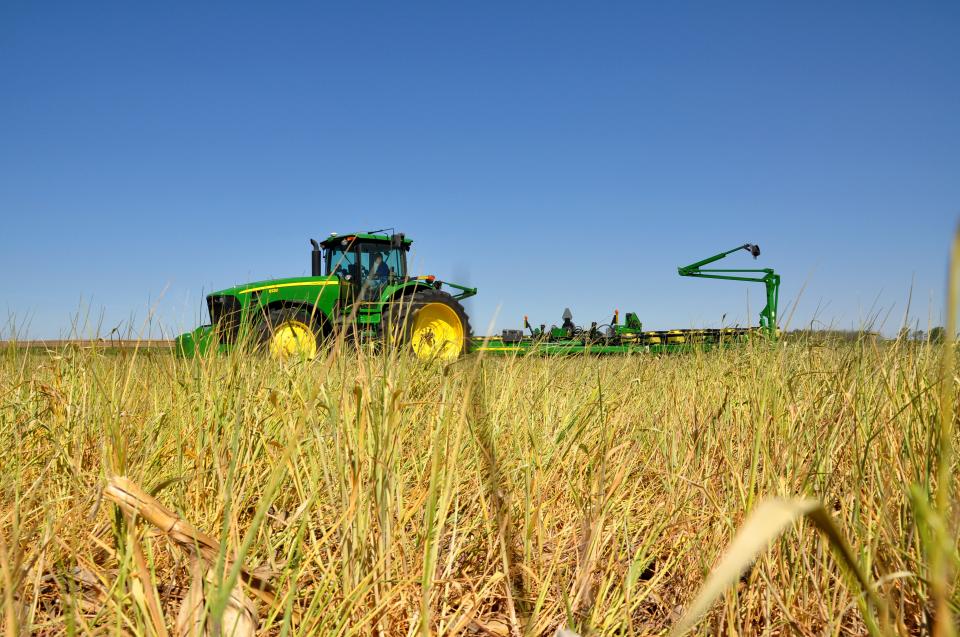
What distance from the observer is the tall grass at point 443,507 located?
1003 mm

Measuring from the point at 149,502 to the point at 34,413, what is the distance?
1.36 metres

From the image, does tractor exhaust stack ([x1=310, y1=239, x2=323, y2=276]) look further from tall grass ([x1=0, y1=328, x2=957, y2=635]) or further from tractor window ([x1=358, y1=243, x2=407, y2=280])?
tall grass ([x1=0, y1=328, x2=957, y2=635])

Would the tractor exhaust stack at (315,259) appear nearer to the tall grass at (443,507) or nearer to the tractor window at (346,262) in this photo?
the tractor window at (346,262)

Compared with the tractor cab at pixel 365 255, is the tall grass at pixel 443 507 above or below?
below

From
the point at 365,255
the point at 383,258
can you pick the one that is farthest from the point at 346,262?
the point at 383,258

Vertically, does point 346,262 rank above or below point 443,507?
above

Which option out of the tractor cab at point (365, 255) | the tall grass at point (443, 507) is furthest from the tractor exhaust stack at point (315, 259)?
the tall grass at point (443, 507)

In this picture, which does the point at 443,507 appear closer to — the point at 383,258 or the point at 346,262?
the point at 383,258

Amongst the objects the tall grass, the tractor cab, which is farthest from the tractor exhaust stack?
the tall grass

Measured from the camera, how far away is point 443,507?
3.61ft

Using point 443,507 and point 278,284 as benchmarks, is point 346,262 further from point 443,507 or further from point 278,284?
point 443,507

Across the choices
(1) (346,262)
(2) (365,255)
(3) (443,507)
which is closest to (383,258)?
(2) (365,255)

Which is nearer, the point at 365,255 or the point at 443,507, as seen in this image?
the point at 443,507

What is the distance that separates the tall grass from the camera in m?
1.00
